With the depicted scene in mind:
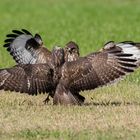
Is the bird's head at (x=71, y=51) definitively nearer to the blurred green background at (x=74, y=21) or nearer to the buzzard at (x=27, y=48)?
the buzzard at (x=27, y=48)

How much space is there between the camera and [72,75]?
12281mm

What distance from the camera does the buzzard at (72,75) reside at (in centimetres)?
1225

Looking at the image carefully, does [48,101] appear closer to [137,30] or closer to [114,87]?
[114,87]

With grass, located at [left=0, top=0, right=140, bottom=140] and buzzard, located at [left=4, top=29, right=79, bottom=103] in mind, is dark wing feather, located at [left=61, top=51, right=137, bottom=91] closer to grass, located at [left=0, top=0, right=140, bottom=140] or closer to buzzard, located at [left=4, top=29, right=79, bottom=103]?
grass, located at [left=0, top=0, right=140, bottom=140]

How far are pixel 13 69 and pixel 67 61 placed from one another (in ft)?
2.56

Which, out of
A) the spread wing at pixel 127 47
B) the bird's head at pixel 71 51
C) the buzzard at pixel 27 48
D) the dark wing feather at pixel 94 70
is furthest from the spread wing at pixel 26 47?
the spread wing at pixel 127 47

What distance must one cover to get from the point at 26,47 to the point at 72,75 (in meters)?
1.39

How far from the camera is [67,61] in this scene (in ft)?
41.1

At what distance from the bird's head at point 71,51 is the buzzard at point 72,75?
0.21 m

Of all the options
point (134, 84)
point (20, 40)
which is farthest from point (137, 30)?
point (20, 40)

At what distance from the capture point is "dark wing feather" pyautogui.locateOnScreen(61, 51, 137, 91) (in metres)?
12.2

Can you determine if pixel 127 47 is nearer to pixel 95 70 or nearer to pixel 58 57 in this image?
pixel 95 70

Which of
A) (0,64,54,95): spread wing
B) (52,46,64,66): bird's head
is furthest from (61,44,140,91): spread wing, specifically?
(0,64,54,95): spread wing

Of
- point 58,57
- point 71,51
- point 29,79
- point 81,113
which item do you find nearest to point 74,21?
point 71,51
